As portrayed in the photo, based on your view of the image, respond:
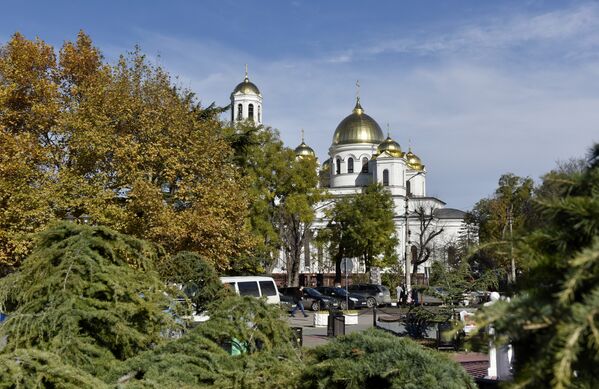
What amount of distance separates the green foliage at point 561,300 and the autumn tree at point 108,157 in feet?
62.7

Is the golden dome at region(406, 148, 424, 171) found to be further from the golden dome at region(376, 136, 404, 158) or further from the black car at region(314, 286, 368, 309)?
the black car at region(314, 286, 368, 309)

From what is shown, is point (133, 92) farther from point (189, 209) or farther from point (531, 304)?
point (531, 304)

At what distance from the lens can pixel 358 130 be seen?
90562 millimetres

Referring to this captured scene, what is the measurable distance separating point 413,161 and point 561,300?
9121 cm

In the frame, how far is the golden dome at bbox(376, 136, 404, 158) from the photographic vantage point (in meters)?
86.4

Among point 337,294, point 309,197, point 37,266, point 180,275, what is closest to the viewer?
point 37,266

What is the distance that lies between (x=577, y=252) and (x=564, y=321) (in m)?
0.26

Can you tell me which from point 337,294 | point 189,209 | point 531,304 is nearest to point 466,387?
point 531,304

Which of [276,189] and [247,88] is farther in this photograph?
[247,88]

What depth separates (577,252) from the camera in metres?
2.48

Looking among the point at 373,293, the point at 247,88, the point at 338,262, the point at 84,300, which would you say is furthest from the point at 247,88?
the point at 84,300

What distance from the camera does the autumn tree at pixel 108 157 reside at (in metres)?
21.0

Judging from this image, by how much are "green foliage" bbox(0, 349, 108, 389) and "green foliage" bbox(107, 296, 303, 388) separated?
63 cm

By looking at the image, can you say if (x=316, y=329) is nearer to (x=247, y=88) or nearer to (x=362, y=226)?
(x=362, y=226)
